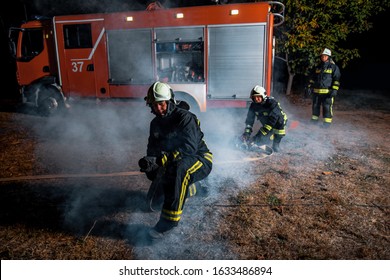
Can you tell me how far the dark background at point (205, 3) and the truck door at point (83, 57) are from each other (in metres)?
8.20

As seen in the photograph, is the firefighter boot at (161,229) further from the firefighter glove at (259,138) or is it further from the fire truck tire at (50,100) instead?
the fire truck tire at (50,100)

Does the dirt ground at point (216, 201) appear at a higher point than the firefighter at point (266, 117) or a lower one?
lower

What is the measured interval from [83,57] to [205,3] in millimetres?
10013

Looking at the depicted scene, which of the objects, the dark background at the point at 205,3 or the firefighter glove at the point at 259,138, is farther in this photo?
the dark background at the point at 205,3

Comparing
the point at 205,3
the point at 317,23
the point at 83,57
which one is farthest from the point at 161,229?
the point at 205,3

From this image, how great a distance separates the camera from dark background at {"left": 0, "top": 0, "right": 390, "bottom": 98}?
1547 centimetres

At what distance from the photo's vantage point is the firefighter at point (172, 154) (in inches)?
107

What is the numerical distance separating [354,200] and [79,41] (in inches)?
283

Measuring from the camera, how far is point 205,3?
15711mm

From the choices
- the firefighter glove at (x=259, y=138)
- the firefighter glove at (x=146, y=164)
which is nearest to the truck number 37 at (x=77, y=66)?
the firefighter glove at (x=259, y=138)

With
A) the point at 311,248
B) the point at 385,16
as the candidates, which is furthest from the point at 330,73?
the point at 385,16

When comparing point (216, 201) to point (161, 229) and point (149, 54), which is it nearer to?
point (161, 229)

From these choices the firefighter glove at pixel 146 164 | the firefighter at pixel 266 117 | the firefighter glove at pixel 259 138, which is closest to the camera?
the firefighter glove at pixel 146 164

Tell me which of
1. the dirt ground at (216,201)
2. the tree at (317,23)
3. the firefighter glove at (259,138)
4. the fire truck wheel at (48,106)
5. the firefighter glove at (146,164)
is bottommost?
the dirt ground at (216,201)
